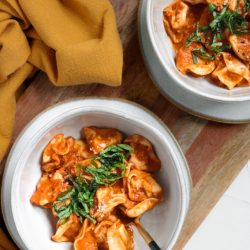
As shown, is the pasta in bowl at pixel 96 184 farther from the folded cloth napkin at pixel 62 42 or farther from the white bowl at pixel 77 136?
the folded cloth napkin at pixel 62 42

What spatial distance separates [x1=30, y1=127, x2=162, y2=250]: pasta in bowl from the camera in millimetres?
992

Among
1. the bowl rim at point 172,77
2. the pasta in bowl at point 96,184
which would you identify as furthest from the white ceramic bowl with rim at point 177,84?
the pasta in bowl at point 96,184

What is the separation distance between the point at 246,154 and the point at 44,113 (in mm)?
464

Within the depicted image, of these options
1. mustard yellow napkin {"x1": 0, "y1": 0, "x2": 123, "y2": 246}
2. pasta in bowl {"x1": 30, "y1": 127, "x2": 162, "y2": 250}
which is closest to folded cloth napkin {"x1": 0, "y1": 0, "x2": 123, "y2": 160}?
mustard yellow napkin {"x1": 0, "y1": 0, "x2": 123, "y2": 246}

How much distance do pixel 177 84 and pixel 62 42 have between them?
25cm

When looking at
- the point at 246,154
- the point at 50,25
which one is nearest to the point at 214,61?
the point at 246,154

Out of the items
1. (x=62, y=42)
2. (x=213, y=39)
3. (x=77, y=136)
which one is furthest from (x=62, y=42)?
(x=213, y=39)

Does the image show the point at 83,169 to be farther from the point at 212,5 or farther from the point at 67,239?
the point at 212,5

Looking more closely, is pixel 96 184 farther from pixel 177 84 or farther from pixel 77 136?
pixel 177 84

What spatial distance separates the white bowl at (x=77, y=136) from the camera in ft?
3.02

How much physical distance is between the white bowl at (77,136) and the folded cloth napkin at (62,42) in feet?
0.19

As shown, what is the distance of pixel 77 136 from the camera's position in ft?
3.42

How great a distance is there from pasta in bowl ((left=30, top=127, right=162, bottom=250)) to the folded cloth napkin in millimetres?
122

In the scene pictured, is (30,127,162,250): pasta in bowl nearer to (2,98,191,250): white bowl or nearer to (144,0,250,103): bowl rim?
(2,98,191,250): white bowl
